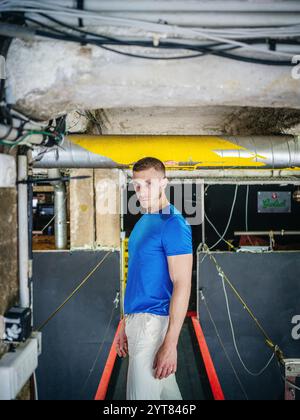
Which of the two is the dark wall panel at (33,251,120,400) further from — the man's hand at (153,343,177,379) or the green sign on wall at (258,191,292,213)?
the green sign on wall at (258,191,292,213)

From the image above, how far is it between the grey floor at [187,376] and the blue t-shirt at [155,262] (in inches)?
79.4

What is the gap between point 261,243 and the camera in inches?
235

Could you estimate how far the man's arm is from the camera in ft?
5.44

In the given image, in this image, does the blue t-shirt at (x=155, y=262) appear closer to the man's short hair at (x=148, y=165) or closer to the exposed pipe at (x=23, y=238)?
the man's short hair at (x=148, y=165)

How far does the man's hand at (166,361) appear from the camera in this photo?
1.65 meters

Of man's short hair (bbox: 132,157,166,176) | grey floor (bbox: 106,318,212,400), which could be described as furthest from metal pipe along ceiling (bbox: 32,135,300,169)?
grey floor (bbox: 106,318,212,400)

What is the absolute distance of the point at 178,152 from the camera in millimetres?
3092

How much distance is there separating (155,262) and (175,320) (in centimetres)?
38

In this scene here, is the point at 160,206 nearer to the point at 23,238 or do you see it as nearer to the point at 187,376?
the point at 23,238

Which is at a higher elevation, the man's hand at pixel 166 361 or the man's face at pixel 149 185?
the man's face at pixel 149 185

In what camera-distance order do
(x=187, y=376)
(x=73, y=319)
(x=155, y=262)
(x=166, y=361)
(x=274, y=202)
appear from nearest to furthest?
(x=166, y=361) < (x=155, y=262) < (x=187, y=376) < (x=73, y=319) < (x=274, y=202)

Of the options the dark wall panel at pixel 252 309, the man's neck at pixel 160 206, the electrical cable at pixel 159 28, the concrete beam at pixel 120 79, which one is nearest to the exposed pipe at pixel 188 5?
the electrical cable at pixel 159 28

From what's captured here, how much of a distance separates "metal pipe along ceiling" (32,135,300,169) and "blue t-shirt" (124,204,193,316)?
4.32 ft

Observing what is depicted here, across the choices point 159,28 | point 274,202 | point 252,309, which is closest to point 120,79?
point 159,28
